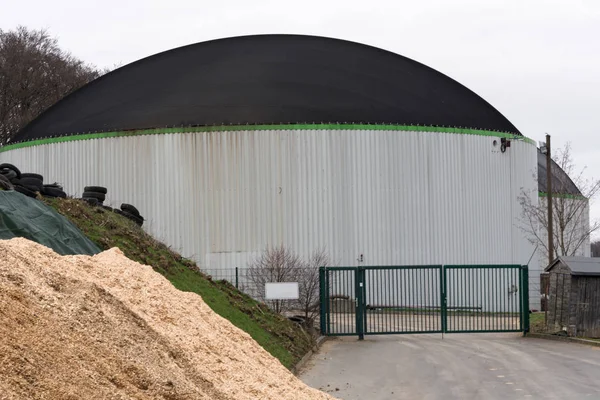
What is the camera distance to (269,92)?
34188mm

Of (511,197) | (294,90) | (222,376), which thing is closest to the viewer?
(222,376)

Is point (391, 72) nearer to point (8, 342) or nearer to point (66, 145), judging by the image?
point (66, 145)

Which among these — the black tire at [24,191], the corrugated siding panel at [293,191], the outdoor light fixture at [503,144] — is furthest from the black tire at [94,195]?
the outdoor light fixture at [503,144]

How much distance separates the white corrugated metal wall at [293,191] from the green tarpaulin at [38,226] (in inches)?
600

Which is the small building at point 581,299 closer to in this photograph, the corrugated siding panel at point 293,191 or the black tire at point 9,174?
the corrugated siding panel at point 293,191

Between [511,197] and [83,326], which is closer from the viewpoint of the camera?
[83,326]

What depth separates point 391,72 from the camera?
124 ft

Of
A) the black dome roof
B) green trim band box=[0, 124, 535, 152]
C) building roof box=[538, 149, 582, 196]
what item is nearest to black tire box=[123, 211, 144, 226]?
green trim band box=[0, 124, 535, 152]

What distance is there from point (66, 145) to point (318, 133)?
1051 cm

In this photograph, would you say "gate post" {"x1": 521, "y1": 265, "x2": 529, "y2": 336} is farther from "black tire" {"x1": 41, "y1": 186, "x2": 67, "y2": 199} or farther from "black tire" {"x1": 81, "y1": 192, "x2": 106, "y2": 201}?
"black tire" {"x1": 41, "y1": 186, "x2": 67, "y2": 199}

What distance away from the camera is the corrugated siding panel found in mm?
32656

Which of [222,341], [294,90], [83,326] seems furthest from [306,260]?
[83,326]

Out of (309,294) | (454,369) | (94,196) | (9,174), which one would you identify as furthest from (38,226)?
(309,294)

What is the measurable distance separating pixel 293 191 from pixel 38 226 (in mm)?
17655
